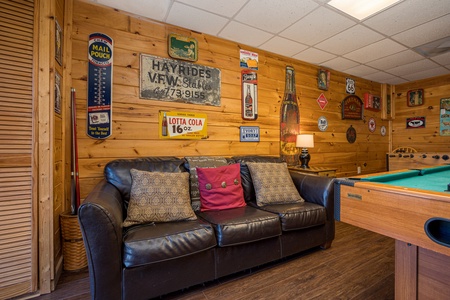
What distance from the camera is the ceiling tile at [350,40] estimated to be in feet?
8.30

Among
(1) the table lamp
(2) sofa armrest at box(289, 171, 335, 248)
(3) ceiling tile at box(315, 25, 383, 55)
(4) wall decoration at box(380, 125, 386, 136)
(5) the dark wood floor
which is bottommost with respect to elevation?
(5) the dark wood floor

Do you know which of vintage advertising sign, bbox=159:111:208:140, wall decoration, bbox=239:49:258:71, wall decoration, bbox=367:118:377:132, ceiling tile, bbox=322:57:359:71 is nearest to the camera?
vintage advertising sign, bbox=159:111:208:140

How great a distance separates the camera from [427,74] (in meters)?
4.03

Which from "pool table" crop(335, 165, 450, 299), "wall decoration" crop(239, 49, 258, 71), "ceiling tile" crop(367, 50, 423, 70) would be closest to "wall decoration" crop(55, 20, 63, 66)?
"wall decoration" crop(239, 49, 258, 71)

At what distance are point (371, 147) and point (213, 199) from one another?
4.09 metres

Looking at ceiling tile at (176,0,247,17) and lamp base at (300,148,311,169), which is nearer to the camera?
ceiling tile at (176,0,247,17)

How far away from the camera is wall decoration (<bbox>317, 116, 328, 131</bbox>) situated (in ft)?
12.1

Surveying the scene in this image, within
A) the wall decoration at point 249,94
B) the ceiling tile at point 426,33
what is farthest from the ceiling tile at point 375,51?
the wall decoration at point 249,94

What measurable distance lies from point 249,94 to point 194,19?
111 centimetres

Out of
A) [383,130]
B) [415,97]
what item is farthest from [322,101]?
[415,97]

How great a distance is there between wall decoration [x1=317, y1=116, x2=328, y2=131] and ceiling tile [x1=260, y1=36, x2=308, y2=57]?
1.22 metres

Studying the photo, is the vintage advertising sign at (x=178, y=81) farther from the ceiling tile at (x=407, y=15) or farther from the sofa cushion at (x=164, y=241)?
the ceiling tile at (x=407, y=15)

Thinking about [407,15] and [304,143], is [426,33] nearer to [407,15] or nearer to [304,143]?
[407,15]

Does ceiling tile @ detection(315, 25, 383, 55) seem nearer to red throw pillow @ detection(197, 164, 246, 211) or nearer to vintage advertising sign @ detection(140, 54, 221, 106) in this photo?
vintage advertising sign @ detection(140, 54, 221, 106)
